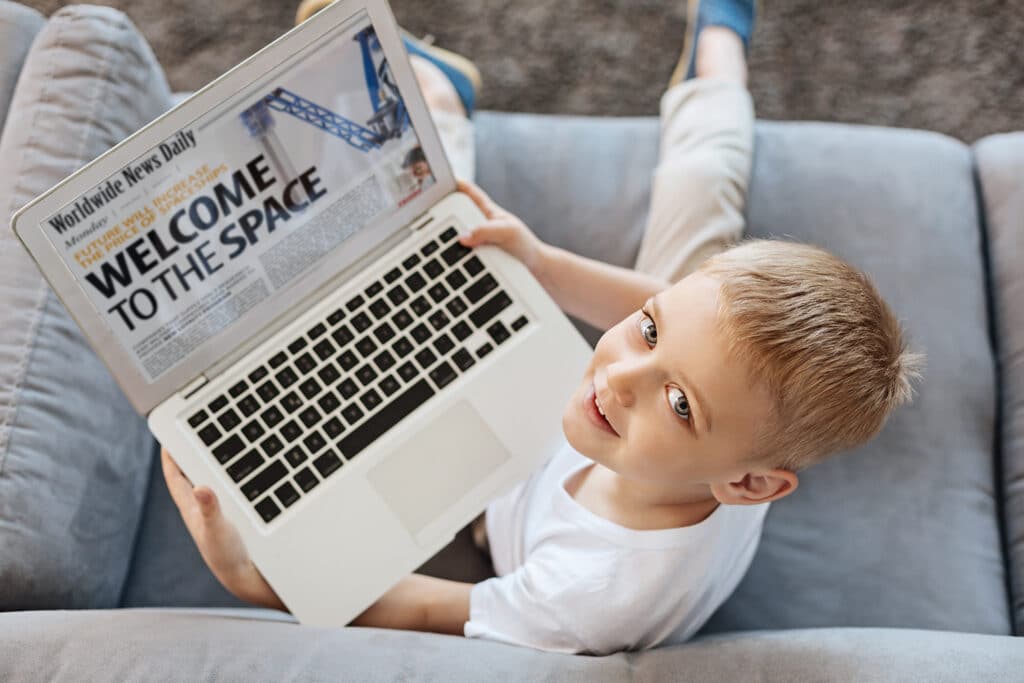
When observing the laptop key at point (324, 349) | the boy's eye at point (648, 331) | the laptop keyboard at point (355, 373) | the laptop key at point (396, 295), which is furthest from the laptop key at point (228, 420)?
the boy's eye at point (648, 331)

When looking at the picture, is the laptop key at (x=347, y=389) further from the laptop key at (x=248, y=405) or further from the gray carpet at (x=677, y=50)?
the gray carpet at (x=677, y=50)

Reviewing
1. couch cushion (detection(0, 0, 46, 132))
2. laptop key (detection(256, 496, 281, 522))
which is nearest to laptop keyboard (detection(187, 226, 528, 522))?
laptop key (detection(256, 496, 281, 522))

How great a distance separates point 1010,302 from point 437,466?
2.66ft

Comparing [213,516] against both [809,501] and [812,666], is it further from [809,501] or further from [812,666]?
[809,501]

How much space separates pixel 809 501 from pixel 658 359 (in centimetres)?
45

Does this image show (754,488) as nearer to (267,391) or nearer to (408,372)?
(408,372)

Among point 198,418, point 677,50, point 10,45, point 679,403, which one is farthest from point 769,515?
point 10,45

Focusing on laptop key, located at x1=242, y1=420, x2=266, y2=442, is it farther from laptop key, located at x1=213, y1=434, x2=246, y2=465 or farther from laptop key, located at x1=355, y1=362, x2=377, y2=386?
laptop key, located at x1=355, y1=362, x2=377, y2=386

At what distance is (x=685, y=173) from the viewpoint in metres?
1.21

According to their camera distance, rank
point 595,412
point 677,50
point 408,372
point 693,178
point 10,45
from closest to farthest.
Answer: point 595,412 < point 408,372 < point 10,45 < point 693,178 < point 677,50

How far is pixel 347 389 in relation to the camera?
0.96 metres

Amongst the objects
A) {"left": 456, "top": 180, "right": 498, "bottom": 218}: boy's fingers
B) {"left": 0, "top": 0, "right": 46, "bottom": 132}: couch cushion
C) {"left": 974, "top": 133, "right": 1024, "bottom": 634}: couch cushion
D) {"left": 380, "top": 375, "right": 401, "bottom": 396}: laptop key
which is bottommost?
{"left": 974, "top": 133, "right": 1024, "bottom": 634}: couch cushion

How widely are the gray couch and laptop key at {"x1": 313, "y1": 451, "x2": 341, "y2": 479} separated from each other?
166mm

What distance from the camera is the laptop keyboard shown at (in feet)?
3.05
